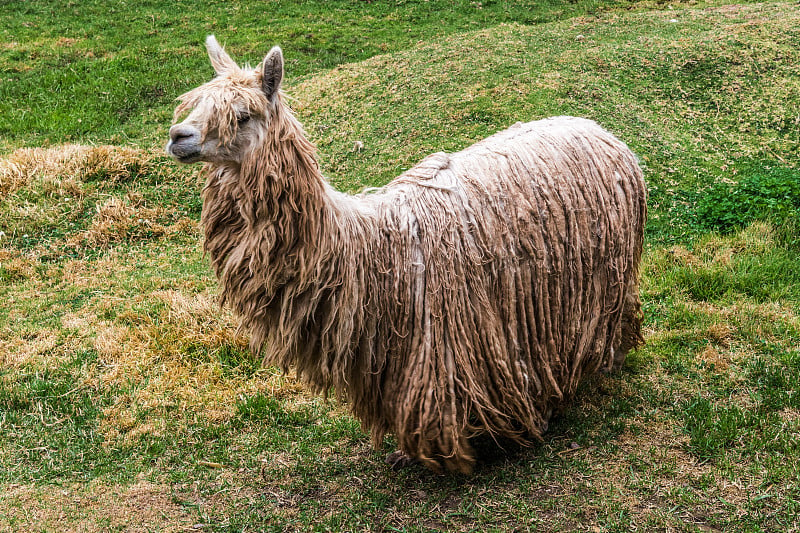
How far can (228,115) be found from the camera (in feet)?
10.5

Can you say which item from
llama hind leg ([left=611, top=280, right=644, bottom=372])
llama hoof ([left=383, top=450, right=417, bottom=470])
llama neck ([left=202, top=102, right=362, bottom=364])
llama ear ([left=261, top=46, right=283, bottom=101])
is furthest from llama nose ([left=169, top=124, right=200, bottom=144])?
llama hind leg ([left=611, top=280, right=644, bottom=372])

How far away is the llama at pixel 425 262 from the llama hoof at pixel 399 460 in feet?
0.07

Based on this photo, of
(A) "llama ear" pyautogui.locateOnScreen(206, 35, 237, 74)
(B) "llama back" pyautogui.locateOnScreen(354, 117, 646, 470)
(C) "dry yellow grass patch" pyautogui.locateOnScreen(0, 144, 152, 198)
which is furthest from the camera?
(C) "dry yellow grass patch" pyautogui.locateOnScreen(0, 144, 152, 198)

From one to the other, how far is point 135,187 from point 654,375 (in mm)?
6199

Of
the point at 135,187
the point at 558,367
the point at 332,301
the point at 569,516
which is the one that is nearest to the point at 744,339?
the point at 558,367

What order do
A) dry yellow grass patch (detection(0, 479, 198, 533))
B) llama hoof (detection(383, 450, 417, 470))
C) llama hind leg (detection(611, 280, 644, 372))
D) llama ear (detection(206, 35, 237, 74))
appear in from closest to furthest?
llama ear (detection(206, 35, 237, 74)) → dry yellow grass patch (detection(0, 479, 198, 533)) → llama hoof (detection(383, 450, 417, 470)) → llama hind leg (detection(611, 280, 644, 372))

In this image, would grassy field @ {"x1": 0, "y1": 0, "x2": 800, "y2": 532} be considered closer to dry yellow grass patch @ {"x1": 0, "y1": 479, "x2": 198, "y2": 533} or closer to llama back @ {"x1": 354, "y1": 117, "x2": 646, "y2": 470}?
dry yellow grass patch @ {"x1": 0, "y1": 479, "x2": 198, "y2": 533}

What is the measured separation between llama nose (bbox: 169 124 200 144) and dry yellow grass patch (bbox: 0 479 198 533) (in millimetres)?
2023

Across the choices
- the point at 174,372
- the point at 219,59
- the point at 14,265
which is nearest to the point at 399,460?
the point at 174,372

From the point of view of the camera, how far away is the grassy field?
396cm

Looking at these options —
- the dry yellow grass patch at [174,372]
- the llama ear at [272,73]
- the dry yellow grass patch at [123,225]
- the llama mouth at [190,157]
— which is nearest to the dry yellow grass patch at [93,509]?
the dry yellow grass patch at [174,372]

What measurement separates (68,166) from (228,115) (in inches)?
252

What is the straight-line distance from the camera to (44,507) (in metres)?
4.05

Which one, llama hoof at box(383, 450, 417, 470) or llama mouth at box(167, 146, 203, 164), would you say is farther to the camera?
llama hoof at box(383, 450, 417, 470)
